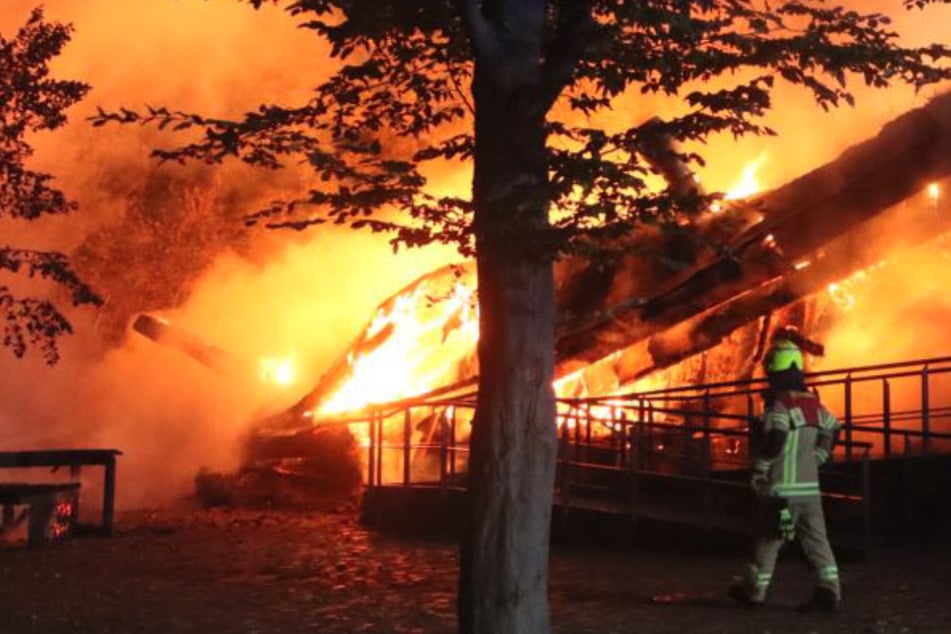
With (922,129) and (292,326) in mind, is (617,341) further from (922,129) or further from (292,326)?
(292,326)

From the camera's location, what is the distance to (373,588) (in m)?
9.96

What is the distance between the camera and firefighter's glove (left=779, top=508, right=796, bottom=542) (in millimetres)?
8094

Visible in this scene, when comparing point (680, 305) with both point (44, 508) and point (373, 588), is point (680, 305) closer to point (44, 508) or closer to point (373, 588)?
point (373, 588)

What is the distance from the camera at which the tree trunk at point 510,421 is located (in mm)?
6020

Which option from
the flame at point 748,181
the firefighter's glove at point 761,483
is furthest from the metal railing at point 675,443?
the flame at point 748,181

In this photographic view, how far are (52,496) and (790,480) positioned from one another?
8637 millimetres

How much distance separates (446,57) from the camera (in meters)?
6.91

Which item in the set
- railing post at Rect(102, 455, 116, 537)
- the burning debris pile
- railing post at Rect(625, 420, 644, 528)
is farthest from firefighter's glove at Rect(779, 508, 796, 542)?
railing post at Rect(102, 455, 116, 537)

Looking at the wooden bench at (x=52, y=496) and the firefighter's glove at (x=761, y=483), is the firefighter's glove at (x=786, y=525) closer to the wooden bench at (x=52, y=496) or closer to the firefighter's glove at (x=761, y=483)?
the firefighter's glove at (x=761, y=483)

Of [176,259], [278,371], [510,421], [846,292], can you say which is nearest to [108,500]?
[278,371]

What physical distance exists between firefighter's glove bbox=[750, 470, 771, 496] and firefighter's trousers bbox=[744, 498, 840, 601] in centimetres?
19

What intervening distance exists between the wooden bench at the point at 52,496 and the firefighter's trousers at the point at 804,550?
327 inches

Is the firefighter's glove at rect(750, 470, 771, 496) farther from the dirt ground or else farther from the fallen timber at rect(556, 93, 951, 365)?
the fallen timber at rect(556, 93, 951, 365)

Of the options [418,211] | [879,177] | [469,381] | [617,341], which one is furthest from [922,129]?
[418,211]
